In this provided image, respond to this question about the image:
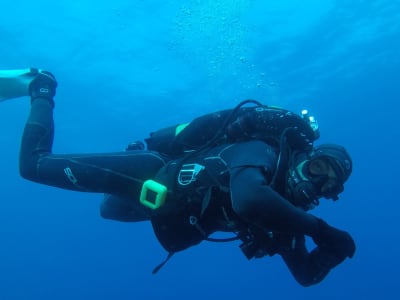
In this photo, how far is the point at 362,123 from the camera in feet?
151

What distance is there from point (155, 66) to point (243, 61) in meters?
5.23

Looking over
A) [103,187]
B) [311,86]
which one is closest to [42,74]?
[103,187]

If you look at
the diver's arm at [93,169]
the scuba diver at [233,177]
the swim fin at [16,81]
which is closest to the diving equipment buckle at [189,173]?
the scuba diver at [233,177]

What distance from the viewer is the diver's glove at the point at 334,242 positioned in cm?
343

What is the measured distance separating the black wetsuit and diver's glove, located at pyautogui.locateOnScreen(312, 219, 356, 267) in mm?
137

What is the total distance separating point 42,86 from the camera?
5.56 metres

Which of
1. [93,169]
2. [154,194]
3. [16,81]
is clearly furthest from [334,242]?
[16,81]

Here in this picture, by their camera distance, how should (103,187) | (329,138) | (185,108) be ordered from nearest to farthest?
(103,187) < (185,108) < (329,138)

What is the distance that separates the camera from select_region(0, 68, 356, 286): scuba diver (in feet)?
A: 10.8

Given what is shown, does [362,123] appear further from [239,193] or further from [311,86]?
[239,193]

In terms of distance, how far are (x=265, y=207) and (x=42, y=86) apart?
3836mm

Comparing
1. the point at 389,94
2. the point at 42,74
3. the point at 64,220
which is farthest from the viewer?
the point at 64,220

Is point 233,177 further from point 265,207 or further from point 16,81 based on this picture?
point 16,81

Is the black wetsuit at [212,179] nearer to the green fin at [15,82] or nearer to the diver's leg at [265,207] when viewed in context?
the diver's leg at [265,207]
